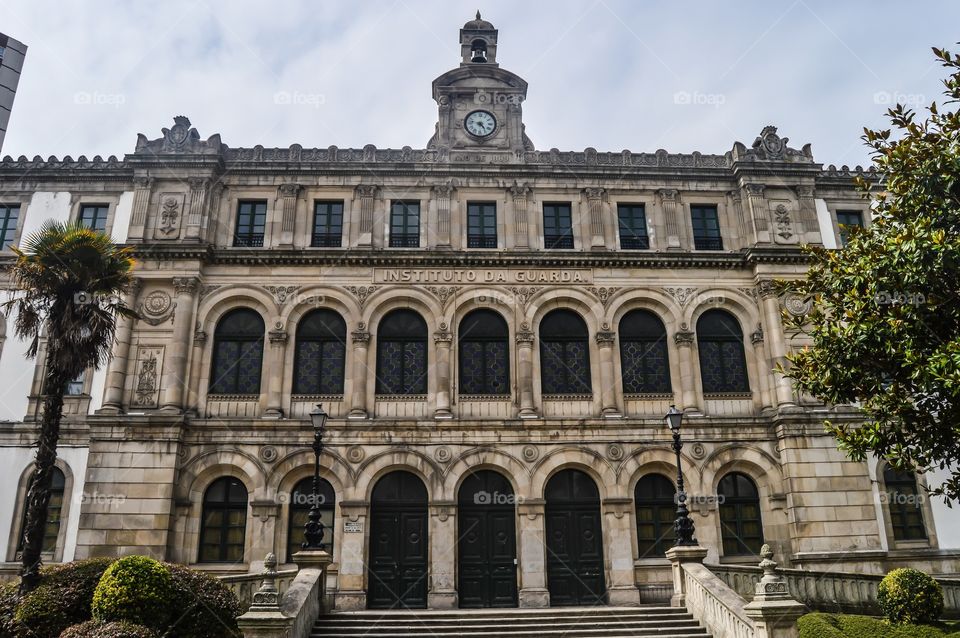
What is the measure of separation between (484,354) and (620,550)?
7.60 metres

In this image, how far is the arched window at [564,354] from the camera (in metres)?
24.9

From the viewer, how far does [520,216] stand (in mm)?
26547

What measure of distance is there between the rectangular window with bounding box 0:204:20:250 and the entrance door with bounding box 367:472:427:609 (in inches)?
621

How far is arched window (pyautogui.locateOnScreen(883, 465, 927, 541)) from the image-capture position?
2389 cm

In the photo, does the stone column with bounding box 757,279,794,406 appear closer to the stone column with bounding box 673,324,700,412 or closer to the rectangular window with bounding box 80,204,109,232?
the stone column with bounding box 673,324,700,412

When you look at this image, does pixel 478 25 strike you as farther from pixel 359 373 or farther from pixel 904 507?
pixel 904 507

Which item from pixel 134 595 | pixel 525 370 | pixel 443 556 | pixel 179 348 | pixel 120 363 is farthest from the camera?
pixel 525 370

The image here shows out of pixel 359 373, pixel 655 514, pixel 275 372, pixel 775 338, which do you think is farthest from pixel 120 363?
pixel 775 338

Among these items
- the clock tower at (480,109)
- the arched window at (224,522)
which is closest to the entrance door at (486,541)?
the arched window at (224,522)

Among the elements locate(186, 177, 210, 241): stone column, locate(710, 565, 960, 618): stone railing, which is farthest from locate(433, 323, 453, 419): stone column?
locate(710, 565, 960, 618): stone railing

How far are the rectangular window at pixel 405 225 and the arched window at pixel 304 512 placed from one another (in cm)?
857

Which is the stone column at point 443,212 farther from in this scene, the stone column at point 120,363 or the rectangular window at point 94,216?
the rectangular window at point 94,216

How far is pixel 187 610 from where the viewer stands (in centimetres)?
1510

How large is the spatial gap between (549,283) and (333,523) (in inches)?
419
